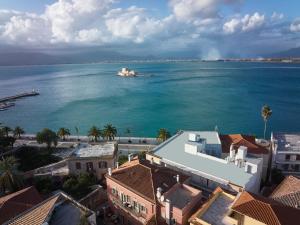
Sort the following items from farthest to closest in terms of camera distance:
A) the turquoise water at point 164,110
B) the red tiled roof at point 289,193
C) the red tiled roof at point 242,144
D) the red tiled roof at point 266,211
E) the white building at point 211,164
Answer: the turquoise water at point 164,110
the red tiled roof at point 242,144
the white building at point 211,164
the red tiled roof at point 289,193
the red tiled roof at point 266,211

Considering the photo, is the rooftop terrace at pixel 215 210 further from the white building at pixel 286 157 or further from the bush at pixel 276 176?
the white building at pixel 286 157

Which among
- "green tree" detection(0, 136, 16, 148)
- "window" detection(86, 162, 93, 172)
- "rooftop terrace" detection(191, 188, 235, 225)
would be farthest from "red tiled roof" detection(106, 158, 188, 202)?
"green tree" detection(0, 136, 16, 148)

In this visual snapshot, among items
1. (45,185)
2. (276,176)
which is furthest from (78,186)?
(276,176)

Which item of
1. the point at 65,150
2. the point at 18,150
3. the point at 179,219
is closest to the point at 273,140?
the point at 179,219

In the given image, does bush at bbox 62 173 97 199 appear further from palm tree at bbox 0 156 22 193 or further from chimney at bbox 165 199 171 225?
chimney at bbox 165 199 171 225

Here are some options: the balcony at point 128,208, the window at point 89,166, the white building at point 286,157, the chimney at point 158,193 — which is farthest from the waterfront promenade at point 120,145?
the chimney at point 158,193

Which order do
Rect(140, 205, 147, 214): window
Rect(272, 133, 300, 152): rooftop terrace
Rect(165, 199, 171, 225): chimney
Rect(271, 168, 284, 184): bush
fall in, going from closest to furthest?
1. Rect(165, 199, 171, 225): chimney
2. Rect(140, 205, 147, 214): window
3. Rect(271, 168, 284, 184): bush
4. Rect(272, 133, 300, 152): rooftop terrace
